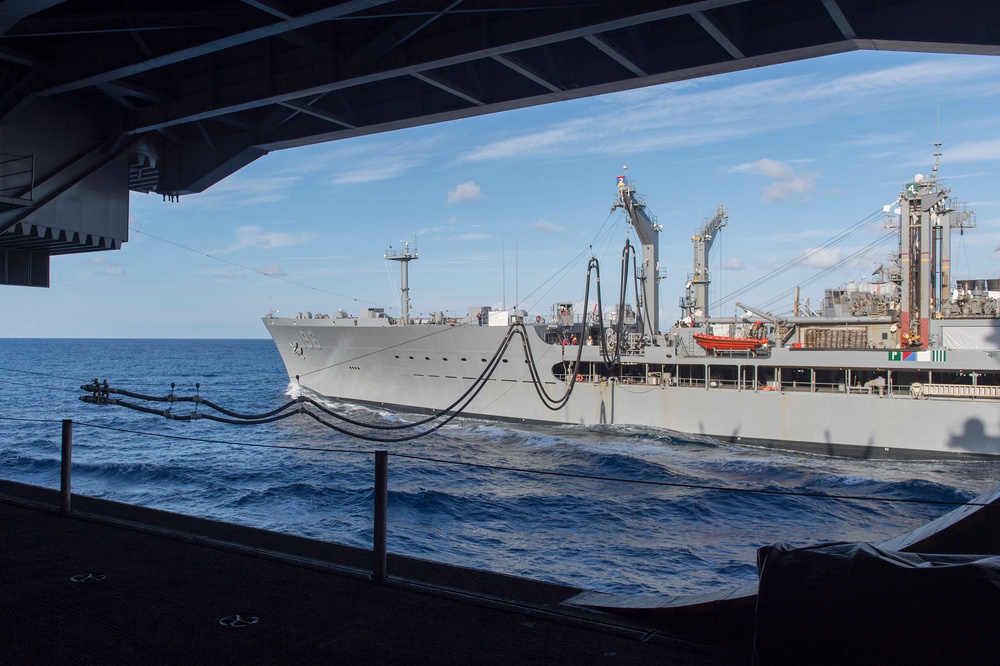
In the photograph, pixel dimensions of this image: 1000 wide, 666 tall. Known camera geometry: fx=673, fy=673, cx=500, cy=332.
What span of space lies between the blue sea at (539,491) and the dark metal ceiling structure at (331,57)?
149 inches

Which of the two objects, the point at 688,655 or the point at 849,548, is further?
the point at 688,655

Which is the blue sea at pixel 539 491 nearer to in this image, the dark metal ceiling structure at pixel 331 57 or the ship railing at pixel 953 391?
the ship railing at pixel 953 391

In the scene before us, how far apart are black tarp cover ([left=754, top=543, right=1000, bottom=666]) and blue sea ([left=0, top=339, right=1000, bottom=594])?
17.5 ft

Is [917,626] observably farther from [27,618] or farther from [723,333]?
[723,333]

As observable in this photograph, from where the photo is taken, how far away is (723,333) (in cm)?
2909

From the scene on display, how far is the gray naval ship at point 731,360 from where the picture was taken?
21.9m

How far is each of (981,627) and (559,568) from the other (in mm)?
9583

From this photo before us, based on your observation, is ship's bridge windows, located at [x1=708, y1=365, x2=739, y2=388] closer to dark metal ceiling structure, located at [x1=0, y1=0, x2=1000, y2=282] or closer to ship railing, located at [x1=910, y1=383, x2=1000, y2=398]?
ship railing, located at [x1=910, y1=383, x2=1000, y2=398]

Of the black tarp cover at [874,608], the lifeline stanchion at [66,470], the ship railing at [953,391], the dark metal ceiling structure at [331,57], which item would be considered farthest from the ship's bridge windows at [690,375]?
the black tarp cover at [874,608]

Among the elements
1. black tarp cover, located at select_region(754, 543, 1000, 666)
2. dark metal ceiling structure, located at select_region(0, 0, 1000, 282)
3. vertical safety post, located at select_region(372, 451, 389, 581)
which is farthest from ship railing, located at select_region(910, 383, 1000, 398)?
vertical safety post, located at select_region(372, 451, 389, 581)

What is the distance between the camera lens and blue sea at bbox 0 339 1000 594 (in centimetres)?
1227

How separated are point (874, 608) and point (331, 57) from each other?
619 centimetres

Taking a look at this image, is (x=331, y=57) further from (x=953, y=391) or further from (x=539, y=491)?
(x=953, y=391)

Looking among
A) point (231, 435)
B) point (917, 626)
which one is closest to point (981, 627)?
point (917, 626)
